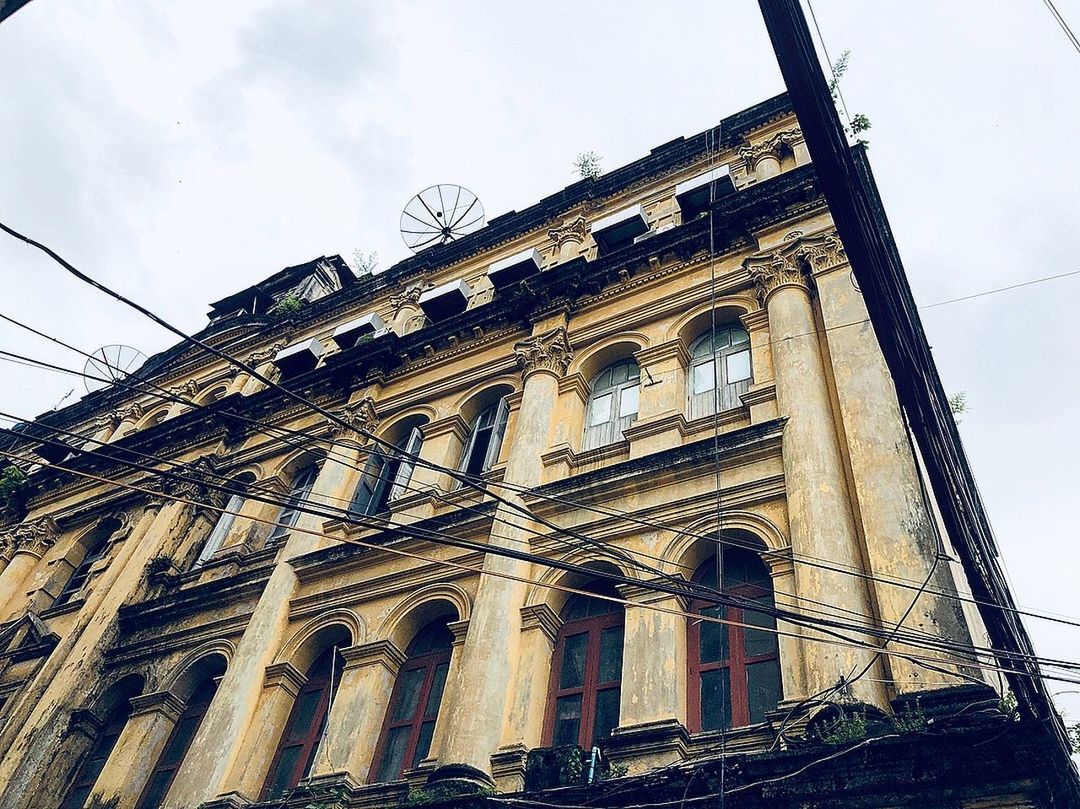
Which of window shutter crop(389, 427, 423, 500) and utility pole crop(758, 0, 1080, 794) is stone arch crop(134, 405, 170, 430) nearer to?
window shutter crop(389, 427, 423, 500)

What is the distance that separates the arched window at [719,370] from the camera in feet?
38.9

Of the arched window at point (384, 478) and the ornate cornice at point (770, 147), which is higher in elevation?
the ornate cornice at point (770, 147)

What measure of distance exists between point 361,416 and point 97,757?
22.4ft

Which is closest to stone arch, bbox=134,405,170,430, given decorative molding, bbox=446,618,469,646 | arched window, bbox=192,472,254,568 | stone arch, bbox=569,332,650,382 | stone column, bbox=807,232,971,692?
arched window, bbox=192,472,254,568

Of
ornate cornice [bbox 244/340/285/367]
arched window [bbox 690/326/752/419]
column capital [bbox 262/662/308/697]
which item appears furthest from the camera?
ornate cornice [bbox 244/340/285/367]

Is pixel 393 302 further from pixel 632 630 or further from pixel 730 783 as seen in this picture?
pixel 730 783

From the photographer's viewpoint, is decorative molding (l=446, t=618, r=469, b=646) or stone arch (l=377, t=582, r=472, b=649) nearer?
decorative molding (l=446, t=618, r=469, b=646)

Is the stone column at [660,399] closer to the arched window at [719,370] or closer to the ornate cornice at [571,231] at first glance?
the arched window at [719,370]

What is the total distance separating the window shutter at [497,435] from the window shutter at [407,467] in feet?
4.29

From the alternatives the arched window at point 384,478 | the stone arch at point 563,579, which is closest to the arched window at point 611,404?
the stone arch at point 563,579

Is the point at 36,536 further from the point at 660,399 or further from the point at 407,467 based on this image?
the point at 660,399

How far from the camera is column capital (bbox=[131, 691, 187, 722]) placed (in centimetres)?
1275

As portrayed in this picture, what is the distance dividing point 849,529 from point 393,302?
12.8 m

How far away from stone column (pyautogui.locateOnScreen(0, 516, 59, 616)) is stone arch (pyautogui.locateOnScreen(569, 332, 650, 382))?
13.0 m
